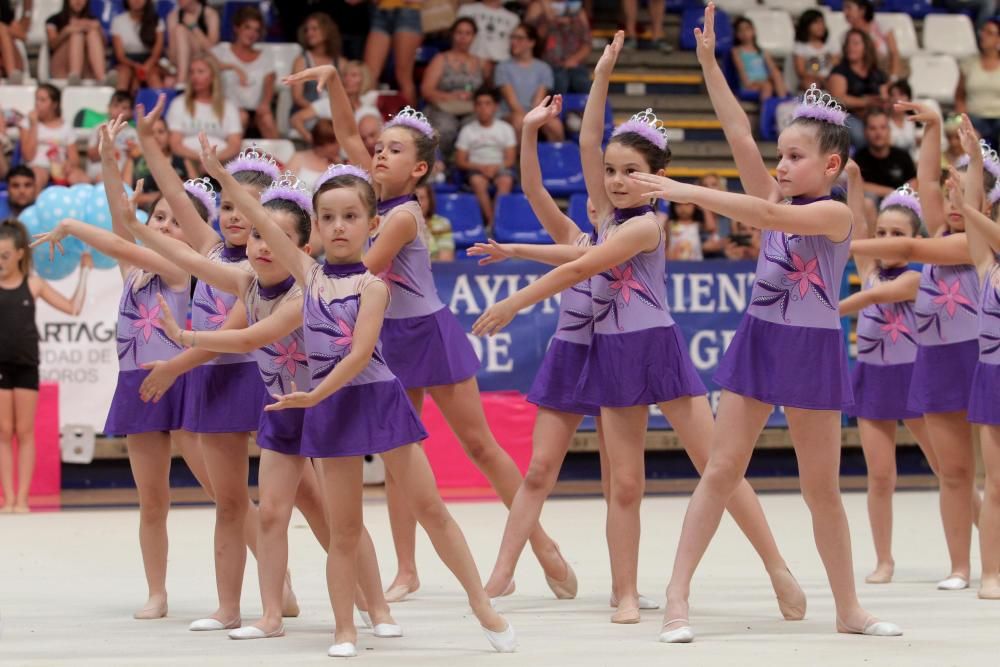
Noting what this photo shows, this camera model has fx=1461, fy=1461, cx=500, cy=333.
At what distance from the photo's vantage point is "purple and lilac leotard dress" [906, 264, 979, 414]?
6.11 m

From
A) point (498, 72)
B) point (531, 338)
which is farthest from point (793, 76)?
point (531, 338)

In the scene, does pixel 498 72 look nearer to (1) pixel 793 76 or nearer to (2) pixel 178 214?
(1) pixel 793 76

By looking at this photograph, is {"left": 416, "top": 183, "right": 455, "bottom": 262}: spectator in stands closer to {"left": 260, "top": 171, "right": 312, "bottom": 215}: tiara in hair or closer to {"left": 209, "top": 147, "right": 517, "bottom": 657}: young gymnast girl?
{"left": 260, "top": 171, "right": 312, "bottom": 215}: tiara in hair

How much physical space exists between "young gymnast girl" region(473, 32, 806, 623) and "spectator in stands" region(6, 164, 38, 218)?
237 inches

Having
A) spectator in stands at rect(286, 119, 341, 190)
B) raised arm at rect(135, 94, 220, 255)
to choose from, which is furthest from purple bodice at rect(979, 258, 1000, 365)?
spectator in stands at rect(286, 119, 341, 190)

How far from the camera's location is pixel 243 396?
501 centimetres

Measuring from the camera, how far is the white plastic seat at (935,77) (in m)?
13.7

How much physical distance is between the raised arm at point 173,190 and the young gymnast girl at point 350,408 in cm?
72

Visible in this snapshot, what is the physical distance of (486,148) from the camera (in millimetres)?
11680

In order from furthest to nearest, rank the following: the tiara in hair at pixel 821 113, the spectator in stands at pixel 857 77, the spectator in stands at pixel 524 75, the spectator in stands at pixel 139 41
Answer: the spectator in stands at pixel 857 77 → the spectator in stands at pixel 524 75 → the spectator in stands at pixel 139 41 → the tiara in hair at pixel 821 113

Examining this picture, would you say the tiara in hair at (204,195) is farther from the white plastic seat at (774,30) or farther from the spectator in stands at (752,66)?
the white plastic seat at (774,30)

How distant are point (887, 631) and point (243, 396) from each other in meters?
2.27

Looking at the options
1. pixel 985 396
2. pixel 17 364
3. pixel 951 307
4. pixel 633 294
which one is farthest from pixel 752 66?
pixel 633 294

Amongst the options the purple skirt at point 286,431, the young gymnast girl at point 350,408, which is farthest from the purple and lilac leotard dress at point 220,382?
the young gymnast girl at point 350,408
